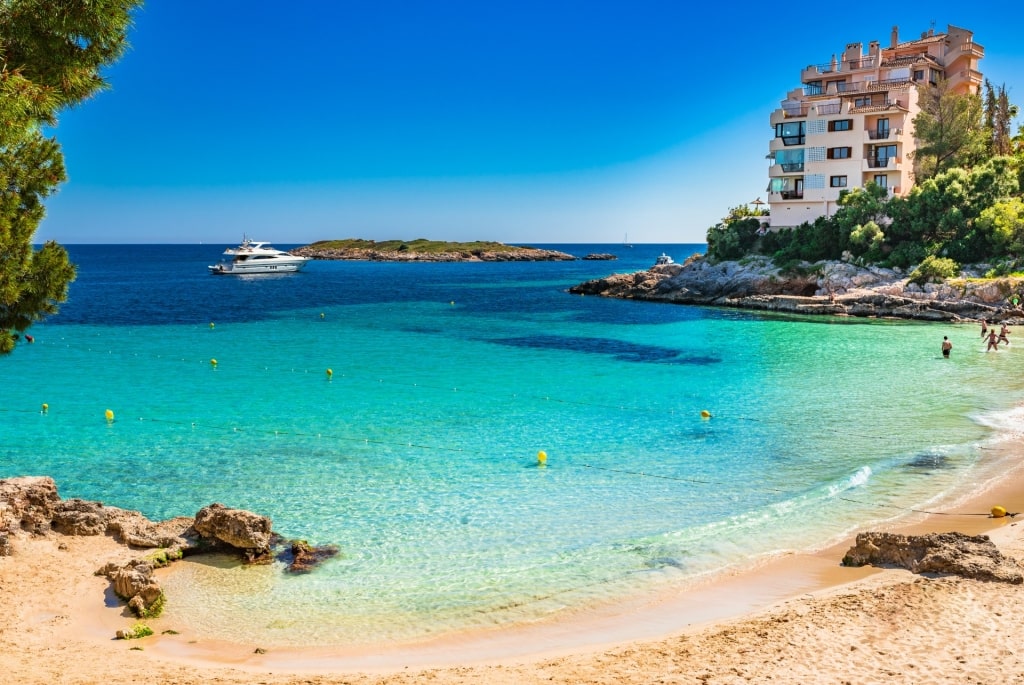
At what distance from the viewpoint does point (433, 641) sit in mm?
11320

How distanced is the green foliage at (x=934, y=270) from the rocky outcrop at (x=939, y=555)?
5029 centimetres

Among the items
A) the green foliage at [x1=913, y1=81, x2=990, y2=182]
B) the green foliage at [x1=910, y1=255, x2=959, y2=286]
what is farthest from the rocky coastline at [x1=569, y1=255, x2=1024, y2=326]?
the green foliage at [x1=913, y1=81, x2=990, y2=182]

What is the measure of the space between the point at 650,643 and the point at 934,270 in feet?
183

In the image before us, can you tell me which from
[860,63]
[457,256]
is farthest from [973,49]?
[457,256]

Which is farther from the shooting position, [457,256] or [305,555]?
[457,256]

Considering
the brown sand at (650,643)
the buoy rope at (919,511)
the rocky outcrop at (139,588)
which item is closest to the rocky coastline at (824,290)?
the buoy rope at (919,511)

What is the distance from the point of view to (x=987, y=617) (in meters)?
10.7

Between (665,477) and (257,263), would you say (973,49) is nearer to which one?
(665,477)

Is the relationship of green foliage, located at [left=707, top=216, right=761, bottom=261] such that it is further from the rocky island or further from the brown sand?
the rocky island

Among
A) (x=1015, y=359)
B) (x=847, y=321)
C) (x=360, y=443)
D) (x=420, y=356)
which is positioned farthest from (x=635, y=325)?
(x=360, y=443)

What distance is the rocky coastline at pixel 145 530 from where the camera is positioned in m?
13.8

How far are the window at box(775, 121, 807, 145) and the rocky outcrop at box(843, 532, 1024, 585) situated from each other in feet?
220

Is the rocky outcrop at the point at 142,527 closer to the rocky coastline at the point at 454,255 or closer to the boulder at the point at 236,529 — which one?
the boulder at the point at 236,529

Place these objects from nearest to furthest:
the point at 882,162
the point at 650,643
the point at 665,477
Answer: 1. the point at 650,643
2. the point at 665,477
3. the point at 882,162
